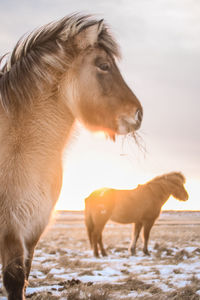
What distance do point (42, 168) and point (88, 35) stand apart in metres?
1.23

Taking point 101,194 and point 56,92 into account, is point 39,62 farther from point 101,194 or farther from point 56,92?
point 101,194

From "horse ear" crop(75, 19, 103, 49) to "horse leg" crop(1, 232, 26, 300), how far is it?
1.70 m

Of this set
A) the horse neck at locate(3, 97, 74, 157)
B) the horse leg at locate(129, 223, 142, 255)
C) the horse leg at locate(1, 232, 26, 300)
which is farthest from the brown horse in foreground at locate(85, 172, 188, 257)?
the horse leg at locate(1, 232, 26, 300)

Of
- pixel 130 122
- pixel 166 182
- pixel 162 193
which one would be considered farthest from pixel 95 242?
pixel 130 122

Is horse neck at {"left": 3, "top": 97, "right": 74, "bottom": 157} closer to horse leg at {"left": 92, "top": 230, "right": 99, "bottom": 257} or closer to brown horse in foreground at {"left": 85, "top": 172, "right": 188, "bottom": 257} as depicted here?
horse leg at {"left": 92, "top": 230, "right": 99, "bottom": 257}

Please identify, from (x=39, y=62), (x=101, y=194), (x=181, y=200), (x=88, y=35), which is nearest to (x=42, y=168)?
(x=39, y=62)

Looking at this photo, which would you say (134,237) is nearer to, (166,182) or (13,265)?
(166,182)

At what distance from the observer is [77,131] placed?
329 cm

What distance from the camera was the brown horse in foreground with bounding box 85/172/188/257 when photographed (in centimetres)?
1104

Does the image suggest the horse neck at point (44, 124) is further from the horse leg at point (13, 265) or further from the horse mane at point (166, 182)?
the horse mane at point (166, 182)

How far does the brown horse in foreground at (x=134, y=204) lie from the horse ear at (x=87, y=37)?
313 inches

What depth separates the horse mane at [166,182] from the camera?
1237 cm

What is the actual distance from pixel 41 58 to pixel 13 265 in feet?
5.57

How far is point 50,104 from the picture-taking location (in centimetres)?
303
